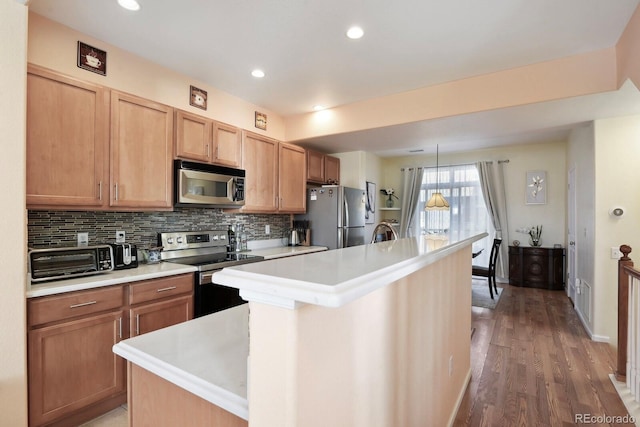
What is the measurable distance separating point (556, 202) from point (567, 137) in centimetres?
111

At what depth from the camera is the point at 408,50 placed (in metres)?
2.57

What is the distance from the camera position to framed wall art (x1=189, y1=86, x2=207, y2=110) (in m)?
3.14

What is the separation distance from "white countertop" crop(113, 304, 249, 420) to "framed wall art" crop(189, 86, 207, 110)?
2576mm

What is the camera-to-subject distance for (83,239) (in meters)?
2.42

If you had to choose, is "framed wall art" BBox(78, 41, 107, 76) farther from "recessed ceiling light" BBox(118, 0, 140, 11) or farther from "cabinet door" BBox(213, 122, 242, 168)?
"cabinet door" BBox(213, 122, 242, 168)

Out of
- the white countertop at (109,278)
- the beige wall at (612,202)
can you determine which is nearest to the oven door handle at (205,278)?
the white countertop at (109,278)

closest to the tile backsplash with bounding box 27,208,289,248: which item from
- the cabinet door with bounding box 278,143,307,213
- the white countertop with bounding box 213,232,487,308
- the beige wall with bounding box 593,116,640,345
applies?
the cabinet door with bounding box 278,143,307,213

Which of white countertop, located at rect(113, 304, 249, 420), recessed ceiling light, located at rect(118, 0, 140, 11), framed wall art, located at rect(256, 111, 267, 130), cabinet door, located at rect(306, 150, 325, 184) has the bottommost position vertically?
white countertop, located at rect(113, 304, 249, 420)

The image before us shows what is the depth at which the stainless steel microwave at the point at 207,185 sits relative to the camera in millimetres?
2762

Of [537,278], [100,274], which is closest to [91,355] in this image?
[100,274]

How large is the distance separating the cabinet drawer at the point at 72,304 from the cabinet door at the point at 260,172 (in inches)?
→ 63.0

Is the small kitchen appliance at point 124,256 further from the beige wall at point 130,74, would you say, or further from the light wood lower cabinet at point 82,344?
the beige wall at point 130,74

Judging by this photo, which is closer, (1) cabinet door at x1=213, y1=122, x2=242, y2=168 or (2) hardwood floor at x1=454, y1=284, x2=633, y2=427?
(2) hardwood floor at x1=454, y1=284, x2=633, y2=427

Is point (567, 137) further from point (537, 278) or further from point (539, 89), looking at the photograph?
point (539, 89)
